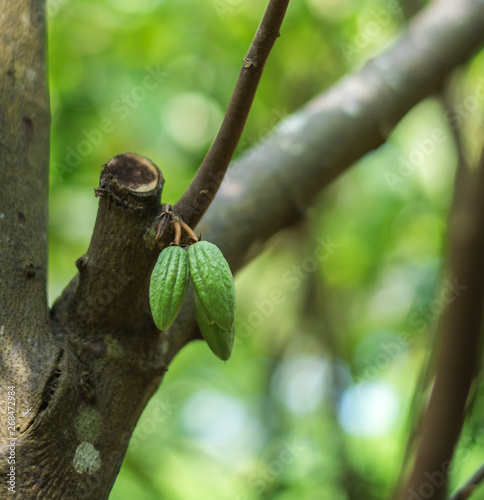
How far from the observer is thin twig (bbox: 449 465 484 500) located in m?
1.11

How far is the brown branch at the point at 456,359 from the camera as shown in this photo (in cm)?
108

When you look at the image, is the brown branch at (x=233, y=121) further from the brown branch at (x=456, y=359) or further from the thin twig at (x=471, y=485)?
the thin twig at (x=471, y=485)

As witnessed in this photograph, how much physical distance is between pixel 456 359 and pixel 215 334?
18.2 inches

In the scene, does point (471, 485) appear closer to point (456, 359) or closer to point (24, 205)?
point (456, 359)

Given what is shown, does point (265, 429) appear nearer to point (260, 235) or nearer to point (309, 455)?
point (309, 455)

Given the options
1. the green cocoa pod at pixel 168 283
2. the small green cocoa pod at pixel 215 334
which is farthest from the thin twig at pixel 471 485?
the green cocoa pod at pixel 168 283

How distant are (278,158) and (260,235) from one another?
242 mm

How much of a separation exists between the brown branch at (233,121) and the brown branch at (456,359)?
0.47 meters

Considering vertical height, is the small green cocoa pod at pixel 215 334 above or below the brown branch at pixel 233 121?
below

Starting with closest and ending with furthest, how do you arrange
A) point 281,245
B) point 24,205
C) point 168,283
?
point 168,283, point 24,205, point 281,245

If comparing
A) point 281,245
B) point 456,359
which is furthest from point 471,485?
point 281,245

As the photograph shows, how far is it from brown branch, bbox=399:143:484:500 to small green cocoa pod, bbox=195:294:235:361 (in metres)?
0.43

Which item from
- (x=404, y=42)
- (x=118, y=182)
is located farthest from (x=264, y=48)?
(x=404, y=42)

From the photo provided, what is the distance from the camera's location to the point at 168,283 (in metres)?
0.96
